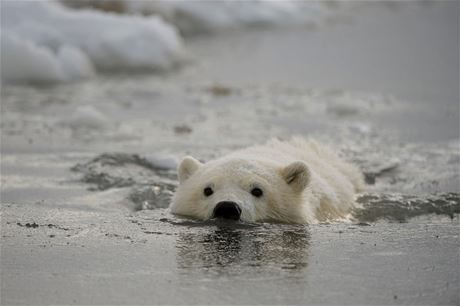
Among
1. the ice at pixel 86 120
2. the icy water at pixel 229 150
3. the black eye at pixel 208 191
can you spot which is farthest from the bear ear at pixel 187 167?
the ice at pixel 86 120

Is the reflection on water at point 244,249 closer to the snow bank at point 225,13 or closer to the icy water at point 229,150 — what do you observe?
the icy water at point 229,150

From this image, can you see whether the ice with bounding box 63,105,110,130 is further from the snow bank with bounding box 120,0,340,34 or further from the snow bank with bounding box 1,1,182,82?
the snow bank with bounding box 120,0,340,34

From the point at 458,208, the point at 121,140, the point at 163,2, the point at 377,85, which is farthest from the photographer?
the point at 163,2

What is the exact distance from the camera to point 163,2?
20344 mm

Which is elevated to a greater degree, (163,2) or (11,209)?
(163,2)

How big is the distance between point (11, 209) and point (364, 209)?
335 centimetres

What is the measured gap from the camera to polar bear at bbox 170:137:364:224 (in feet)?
21.8

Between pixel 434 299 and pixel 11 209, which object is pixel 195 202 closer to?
pixel 11 209

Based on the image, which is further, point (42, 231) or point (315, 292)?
point (42, 231)

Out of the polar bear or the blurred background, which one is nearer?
the polar bear

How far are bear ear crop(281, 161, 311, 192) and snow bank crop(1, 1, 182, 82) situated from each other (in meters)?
8.35

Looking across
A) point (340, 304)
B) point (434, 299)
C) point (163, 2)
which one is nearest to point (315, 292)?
point (340, 304)

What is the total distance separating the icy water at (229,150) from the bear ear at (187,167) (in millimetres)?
375

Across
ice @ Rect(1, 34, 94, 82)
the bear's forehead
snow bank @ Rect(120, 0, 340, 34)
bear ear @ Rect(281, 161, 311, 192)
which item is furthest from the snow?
snow bank @ Rect(120, 0, 340, 34)
